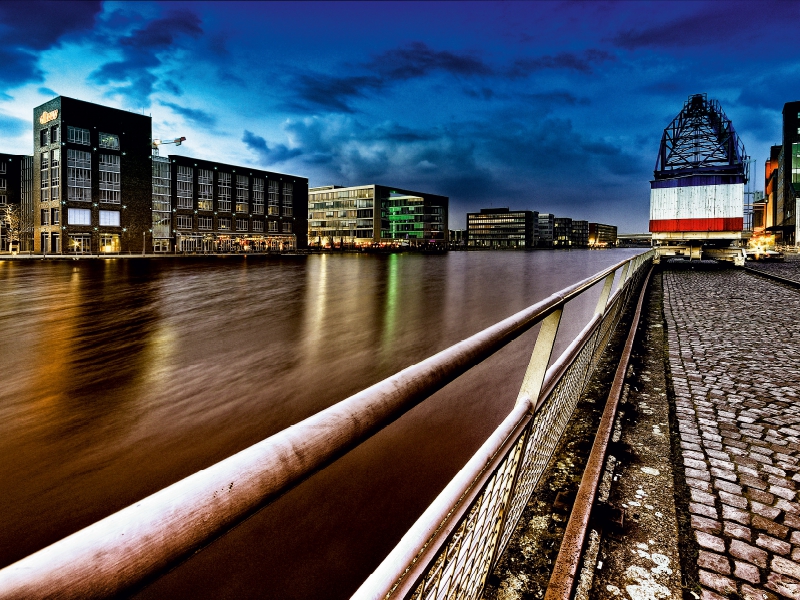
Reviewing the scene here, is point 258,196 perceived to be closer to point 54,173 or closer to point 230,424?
point 54,173

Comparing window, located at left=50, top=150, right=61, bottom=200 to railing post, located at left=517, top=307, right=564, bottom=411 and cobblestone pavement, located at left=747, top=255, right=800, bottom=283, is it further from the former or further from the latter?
railing post, located at left=517, top=307, right=564, bottom=411

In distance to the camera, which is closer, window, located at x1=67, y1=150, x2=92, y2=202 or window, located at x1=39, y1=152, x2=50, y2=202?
window, located at x1=67, y1=150, x2=92, y2=202

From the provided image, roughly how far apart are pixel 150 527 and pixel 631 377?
5.90 meters

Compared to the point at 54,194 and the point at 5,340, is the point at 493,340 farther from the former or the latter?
the point at 54,194

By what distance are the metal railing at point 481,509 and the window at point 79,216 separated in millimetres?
71475

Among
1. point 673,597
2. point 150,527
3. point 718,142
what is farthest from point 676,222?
point 150,527

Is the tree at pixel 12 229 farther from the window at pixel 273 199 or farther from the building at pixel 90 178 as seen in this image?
the window at pixel 273 199

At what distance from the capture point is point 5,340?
389 inches

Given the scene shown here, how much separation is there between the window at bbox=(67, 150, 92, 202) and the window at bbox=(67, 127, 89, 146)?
126 cm

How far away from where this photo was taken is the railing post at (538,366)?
238 centimetres

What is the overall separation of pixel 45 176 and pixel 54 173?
278 centimetres

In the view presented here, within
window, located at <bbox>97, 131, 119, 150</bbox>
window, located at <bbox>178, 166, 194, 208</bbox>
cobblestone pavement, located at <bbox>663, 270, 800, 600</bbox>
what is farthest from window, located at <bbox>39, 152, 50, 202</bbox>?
cobblestone pavement, located at <bbox>663, 270, 800, 600</bbox>

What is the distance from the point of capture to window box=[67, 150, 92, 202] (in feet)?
195

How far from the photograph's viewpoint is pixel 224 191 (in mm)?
81375
